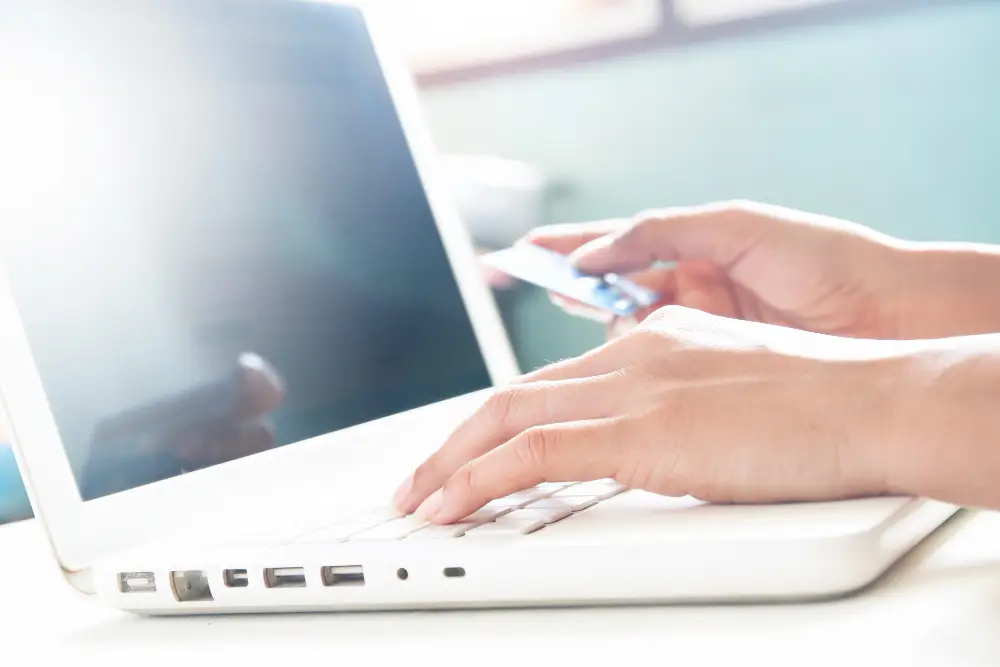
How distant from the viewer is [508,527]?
17.2 inches

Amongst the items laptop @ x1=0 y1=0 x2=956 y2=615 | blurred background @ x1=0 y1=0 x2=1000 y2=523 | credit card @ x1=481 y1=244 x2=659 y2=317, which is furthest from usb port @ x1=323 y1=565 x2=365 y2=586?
blurred background @ x1=0 y1=0 x2=1000 y2=523

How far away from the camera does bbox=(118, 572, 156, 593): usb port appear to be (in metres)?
0.48

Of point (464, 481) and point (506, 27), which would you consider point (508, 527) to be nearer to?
point (464, 481)

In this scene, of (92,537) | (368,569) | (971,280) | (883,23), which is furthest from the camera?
(883,23)

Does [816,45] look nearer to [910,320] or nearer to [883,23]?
[883,23]

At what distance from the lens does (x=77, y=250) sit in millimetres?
601

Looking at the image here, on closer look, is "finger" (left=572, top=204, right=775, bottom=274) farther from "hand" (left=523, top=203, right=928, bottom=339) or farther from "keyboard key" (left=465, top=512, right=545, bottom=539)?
"keyboard key" (left=465, top=512, right=545, bottom=539)

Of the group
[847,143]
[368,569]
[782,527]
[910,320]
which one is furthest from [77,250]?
[847,143]

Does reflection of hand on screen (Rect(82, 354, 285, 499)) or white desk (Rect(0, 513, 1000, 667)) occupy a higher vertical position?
reflection of hand on screen (Rect(82, 354, 285, 499))

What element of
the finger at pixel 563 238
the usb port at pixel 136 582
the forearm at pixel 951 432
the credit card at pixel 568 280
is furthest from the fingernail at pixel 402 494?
the finger at pixel 563 238

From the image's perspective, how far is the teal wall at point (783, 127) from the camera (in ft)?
3.88

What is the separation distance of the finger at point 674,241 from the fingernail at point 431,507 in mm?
462

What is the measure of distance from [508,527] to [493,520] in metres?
0.02

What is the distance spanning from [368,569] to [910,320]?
573mm
